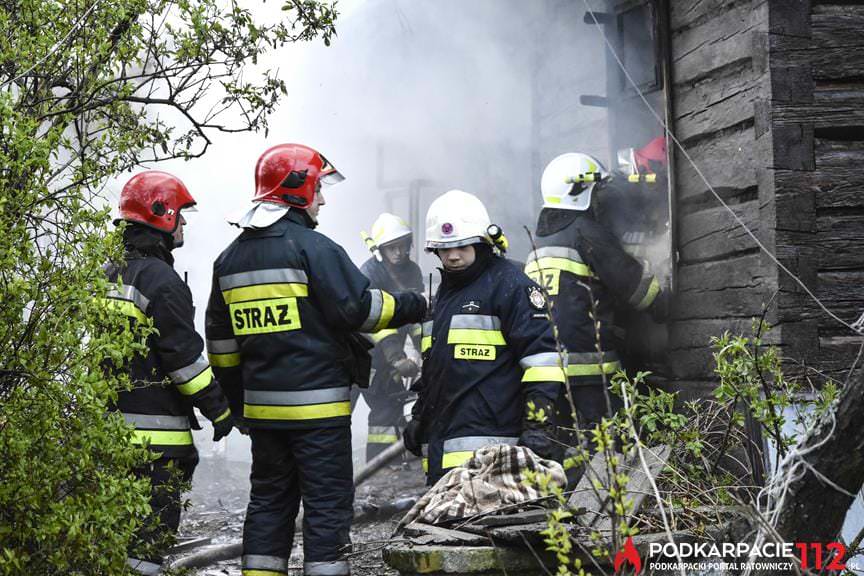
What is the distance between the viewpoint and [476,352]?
15.0ft

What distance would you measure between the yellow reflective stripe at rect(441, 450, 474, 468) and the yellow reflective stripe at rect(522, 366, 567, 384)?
45 cm

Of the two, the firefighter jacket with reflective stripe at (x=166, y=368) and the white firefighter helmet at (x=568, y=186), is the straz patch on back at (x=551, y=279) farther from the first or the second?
the firefighter jacket with reflective stripe at (x=166, y=368)

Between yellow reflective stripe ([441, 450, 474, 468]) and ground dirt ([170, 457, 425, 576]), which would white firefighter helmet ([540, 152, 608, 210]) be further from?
ground dirt ([170, 457, 425, 576])

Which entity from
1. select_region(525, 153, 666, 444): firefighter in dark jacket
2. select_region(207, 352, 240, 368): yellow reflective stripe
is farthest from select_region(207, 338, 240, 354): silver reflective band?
select_region(525, 153, 666, 444): firefighter in dark jacket

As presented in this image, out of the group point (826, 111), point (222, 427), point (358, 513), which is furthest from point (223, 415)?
point (826, 111)

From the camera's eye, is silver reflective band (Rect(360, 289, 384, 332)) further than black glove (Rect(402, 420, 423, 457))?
No

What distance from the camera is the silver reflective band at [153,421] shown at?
4.55 metres

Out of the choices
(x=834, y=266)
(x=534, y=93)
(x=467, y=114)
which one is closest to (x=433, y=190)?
(x=467, y=114)

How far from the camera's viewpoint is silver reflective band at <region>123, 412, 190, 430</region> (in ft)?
14.9

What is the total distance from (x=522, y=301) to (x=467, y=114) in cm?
650

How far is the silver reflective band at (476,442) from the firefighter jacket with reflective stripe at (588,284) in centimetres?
120

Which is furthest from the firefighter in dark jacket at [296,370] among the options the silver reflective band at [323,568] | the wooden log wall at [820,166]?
the wooden log wall at [820,166]

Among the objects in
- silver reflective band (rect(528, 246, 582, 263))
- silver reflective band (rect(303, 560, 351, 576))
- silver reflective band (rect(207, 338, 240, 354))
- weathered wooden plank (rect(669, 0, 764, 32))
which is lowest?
silver reflective band (rect(303, 560, 351, 576))

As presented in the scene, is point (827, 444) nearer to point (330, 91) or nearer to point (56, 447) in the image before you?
point (56, 447)
